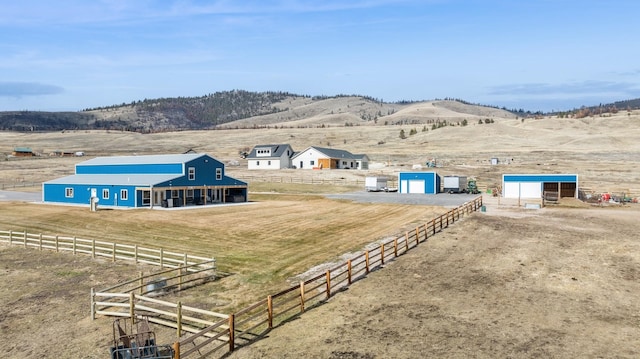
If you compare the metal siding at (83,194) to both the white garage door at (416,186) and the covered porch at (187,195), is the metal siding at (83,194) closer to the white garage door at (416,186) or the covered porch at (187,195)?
the covered porch at (187,195)

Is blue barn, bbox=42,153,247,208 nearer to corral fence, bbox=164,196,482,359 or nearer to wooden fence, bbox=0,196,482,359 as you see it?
wooden fence, bbox=0,196,482,359

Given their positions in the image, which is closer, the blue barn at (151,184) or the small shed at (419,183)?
the blue barn at (151,184)

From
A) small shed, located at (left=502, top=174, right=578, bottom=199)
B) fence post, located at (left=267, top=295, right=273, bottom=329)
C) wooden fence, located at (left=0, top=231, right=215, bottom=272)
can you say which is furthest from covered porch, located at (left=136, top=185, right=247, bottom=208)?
fence post, located at (left=267, top=295, right=273, bottom=329)

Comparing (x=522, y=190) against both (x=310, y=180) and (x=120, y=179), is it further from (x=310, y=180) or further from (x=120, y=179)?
(x=120, y=179)

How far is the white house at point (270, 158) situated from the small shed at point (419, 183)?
42.2 m

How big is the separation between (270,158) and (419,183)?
45365 millimetres

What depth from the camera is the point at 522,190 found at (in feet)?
205

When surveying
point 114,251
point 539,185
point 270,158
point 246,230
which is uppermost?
point 270,158

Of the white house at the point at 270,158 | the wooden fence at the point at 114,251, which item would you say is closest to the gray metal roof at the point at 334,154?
the white house at the point at 270,158

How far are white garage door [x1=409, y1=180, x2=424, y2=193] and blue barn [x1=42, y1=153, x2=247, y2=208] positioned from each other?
24.2 m

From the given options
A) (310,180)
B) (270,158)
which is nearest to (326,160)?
(270,158)

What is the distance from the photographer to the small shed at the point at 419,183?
71.2 m

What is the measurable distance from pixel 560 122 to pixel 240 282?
18079cm

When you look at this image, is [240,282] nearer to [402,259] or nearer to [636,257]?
[402,259]
